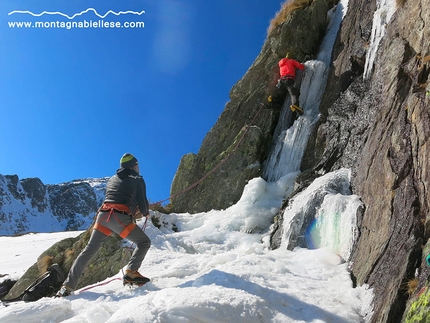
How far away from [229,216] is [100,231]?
5.06 metres

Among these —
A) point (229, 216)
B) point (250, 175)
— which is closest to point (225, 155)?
point (250, 175)

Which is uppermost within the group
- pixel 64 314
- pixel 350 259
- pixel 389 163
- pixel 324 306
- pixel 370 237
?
pixel 389 163

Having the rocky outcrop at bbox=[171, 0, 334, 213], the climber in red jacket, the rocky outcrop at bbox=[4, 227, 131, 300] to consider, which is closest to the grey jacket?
the rocky outcrop at bbox=[4, 227, 131, 300]

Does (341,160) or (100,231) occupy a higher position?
(341,160)

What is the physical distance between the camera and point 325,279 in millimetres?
5605

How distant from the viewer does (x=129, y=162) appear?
6.60m

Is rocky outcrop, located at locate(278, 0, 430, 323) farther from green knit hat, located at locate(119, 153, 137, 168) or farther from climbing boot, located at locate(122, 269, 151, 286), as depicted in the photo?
green knit hat, located at locate(119, 153, 137, 168)

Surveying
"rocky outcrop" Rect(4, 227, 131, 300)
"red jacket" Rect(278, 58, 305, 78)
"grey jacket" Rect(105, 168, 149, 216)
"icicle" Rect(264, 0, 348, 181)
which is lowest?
"rocky outcrop" Rect(4, 227, 131, 300)

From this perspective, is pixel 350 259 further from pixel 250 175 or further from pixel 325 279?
pixel 250 175

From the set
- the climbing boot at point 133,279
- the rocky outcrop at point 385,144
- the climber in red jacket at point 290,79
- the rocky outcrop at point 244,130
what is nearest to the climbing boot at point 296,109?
the climber in red jacket at point 290,79

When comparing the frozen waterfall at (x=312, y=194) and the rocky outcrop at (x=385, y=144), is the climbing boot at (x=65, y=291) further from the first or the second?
the rocky outcrop at (x=385, y=144)

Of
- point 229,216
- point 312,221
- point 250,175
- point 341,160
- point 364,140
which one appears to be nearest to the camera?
point 312,221

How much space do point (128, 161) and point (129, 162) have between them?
27 mm

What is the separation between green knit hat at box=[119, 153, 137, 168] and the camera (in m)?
6.55
